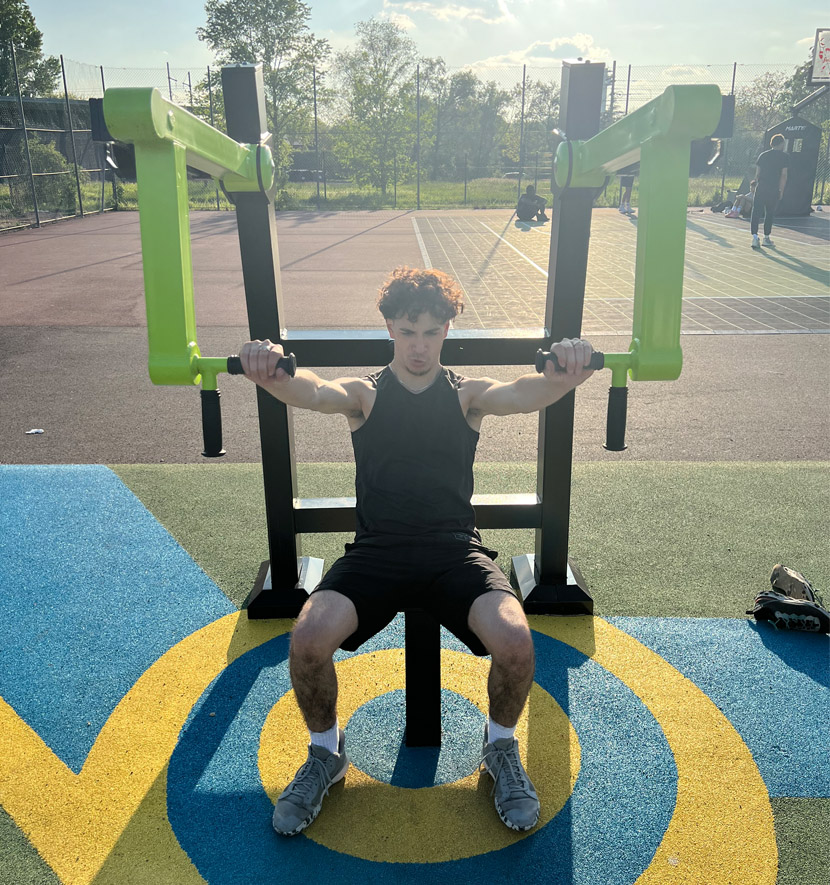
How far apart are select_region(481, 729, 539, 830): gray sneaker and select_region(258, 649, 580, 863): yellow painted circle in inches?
1.7

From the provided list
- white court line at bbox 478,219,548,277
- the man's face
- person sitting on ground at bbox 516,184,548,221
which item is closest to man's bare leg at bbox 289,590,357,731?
the man's face

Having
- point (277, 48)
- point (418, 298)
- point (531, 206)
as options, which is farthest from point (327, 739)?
point (277, 48)

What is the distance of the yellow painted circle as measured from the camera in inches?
92.0

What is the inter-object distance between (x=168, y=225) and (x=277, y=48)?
3143cm

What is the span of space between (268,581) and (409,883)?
165cm

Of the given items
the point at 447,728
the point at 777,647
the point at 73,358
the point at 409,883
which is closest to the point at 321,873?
the point at 409,883

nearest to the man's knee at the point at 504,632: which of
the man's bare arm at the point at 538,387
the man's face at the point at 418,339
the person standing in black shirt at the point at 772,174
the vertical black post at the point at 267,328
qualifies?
the man's bare arm at the point at 538,387

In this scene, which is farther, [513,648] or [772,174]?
[772,174]

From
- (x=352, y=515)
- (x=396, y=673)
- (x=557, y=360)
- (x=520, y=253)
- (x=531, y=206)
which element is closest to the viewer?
(x=557, y=360)

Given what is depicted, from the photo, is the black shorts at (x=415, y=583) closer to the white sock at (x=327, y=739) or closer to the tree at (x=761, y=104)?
the white sock at (x=327, y=739)

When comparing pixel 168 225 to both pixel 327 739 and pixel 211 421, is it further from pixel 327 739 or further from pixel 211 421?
pixel 327 739

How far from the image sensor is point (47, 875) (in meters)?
2.22

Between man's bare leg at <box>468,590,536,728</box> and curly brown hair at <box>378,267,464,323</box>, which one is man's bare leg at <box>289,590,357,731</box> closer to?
man's bare leg at <box>468,590,536,728</box>

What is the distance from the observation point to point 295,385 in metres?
2.58
